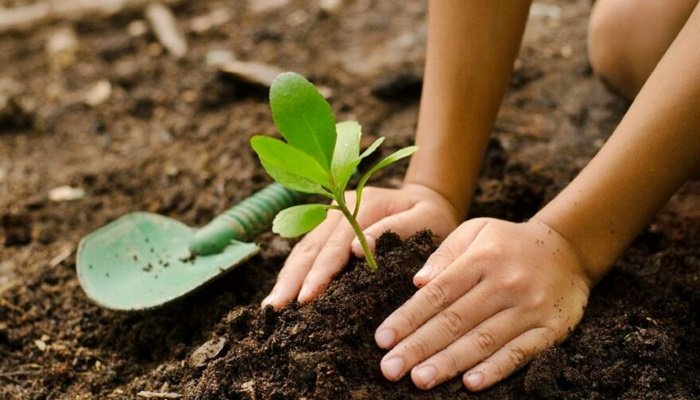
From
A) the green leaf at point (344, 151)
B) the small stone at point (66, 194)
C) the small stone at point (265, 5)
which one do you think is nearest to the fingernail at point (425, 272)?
the green leaf at point (344, 151)

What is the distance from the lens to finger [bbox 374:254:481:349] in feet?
4.09

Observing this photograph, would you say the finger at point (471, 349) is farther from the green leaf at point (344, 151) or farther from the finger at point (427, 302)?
the green leaf at point (344, 151)

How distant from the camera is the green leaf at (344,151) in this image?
1193mm

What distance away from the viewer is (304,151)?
1.18 m

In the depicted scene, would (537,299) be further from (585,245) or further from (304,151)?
(304,151)

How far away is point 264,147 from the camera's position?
1.11 meters

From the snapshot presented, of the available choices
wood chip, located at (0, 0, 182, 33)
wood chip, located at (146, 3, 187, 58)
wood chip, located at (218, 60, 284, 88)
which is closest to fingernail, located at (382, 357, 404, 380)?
wood chip, located at (218, 60, 284, 88)

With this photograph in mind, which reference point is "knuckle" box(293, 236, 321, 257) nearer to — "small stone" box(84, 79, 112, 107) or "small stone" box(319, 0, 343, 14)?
"small stone" box(84, 79, 112, 107)

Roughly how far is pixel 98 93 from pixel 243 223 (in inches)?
49.8

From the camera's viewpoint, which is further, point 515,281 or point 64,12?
point 64,12

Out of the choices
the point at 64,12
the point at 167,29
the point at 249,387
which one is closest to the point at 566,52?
the point at 167,29

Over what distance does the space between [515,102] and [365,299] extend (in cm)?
120

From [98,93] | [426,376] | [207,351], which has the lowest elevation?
[98,93]

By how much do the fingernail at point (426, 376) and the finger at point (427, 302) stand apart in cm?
7
